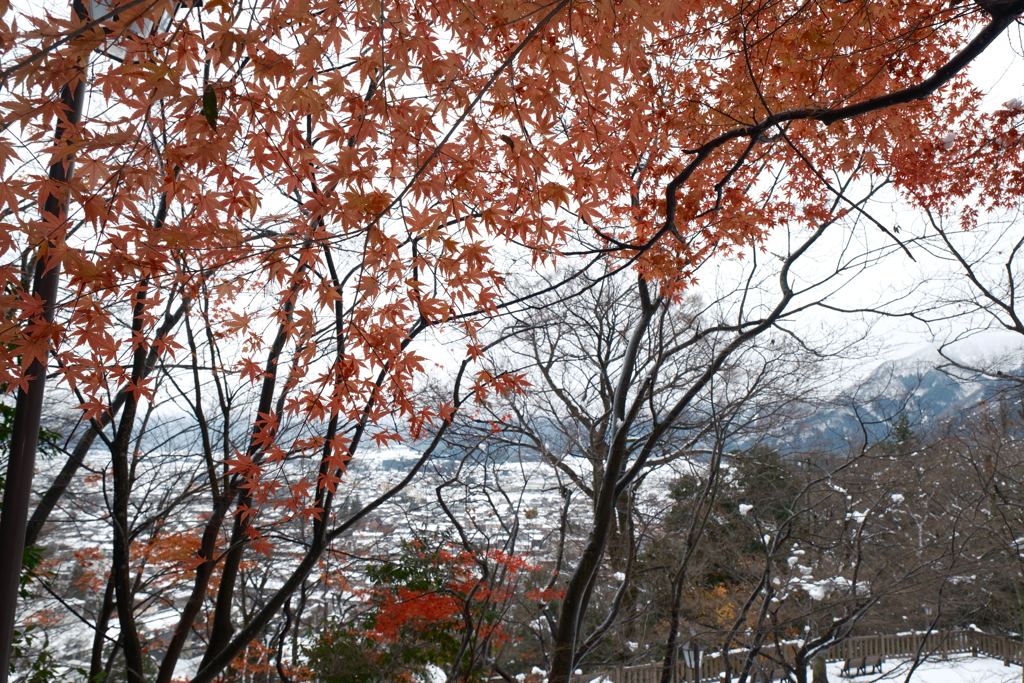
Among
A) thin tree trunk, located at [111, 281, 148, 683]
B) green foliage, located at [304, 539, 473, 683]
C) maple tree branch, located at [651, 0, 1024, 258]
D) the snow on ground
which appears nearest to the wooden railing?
the snow on ground

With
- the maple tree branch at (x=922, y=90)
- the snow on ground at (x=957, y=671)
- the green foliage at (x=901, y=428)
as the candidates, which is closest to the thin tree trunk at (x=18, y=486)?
the maple tree branch at (x=922, y=90)

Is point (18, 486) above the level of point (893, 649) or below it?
above

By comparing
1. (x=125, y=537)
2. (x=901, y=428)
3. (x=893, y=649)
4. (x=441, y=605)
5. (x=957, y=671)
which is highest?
(x=901, y=428)

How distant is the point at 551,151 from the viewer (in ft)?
7.35

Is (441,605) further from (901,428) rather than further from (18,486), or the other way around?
(901,428)

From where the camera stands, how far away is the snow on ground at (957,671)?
11.7 meters

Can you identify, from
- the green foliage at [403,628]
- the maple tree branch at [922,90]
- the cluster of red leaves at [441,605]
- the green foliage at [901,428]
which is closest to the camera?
the maple tree branch at [922,90]

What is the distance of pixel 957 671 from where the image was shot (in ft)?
41.1

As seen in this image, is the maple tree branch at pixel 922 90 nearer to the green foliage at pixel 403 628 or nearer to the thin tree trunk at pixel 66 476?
the thin tree trunk at pixel 66 476

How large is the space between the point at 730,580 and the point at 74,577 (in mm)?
12158

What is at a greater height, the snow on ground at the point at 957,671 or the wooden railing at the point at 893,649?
the wooden railing at the point at 893,649

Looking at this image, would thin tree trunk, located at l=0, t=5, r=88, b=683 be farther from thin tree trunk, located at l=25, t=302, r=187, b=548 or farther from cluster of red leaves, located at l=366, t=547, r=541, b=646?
cluster of red leaves, located at l=366, t=547, r=541, b=646

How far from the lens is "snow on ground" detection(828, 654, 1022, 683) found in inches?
461

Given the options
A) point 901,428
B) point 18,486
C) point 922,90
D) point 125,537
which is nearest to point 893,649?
point 901,428
